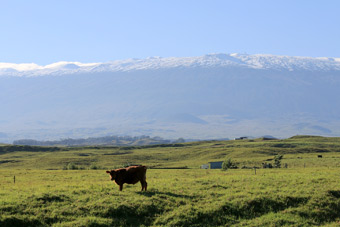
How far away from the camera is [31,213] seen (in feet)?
68.3

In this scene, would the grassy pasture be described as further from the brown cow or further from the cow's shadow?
the brown cow

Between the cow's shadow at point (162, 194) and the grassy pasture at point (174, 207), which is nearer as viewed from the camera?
the grassy pasture at point (174, 207)

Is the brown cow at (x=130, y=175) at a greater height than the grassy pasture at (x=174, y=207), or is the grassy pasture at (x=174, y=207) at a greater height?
the brown cow at (x=130, y=175)

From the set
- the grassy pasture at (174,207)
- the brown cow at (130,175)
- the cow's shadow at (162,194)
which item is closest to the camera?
the grassy pasture at (174,207)

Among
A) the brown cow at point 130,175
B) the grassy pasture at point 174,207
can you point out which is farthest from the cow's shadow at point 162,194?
the brown cow at point 130,175

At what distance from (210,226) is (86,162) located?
9689 centimetres

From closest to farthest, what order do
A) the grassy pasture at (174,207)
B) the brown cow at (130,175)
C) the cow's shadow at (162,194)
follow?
the grassy pasture at (174,207) < the cow's shadow at (162,194) < the brown cow at (130,175)

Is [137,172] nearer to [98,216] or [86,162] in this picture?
[98,216]

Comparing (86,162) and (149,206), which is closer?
(149,206)

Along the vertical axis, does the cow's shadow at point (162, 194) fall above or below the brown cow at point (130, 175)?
below

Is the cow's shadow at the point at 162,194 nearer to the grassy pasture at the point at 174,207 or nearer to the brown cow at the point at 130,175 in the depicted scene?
the grassy pasture at the point at 174,207

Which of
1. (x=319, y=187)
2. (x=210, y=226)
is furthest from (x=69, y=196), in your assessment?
(x=319, y=187)

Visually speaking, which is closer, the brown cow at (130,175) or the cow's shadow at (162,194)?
the cow's shadow at (162,194)

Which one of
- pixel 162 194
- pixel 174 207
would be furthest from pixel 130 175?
pixel 174 207
